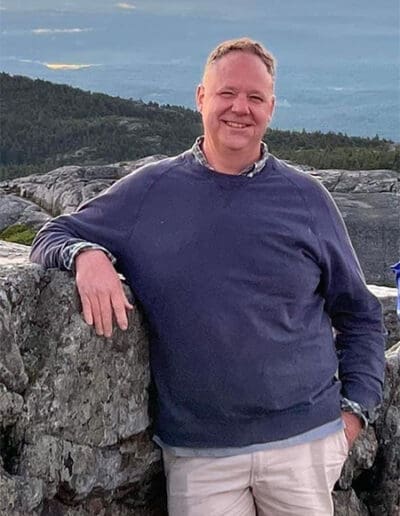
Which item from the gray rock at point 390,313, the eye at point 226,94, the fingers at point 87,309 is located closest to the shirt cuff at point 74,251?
the fingers at point 87,309

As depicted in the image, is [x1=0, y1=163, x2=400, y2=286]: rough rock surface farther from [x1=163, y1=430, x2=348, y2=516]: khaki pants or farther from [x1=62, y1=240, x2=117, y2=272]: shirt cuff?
[x1=62, y1=240, x2=117, y2=272]: shirt cuff

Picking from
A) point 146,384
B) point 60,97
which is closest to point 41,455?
point 146,384

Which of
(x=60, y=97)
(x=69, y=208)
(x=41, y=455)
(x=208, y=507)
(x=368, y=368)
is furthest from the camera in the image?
(x=60, y=97)

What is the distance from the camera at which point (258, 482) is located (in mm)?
6094

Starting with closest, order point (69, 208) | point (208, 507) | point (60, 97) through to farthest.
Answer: point (208, 507), point (69, 208), point (60, 97)

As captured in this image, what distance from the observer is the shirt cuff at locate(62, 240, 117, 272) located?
591 cm

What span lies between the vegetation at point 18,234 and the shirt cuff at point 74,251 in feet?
55.8

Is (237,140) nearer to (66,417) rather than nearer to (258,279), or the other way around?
(258,279)

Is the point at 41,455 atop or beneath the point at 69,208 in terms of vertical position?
atop

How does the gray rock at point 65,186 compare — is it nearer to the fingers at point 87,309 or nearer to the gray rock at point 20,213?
the gray rock at point 20,213

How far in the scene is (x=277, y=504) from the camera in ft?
20.3

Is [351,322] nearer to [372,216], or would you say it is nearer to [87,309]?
[87,309]

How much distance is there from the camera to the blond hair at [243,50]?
623 cm

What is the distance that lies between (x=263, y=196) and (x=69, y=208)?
22290 mm
